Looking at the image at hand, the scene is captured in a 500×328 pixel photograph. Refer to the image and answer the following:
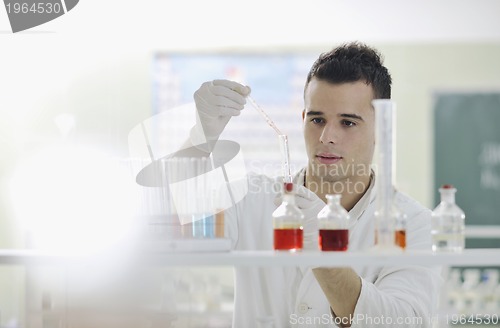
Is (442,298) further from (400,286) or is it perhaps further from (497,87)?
(400,286)

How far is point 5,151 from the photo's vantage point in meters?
4.51

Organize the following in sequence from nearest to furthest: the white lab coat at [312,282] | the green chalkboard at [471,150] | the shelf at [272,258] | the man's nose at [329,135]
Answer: the shelf at [272,258]
the white lab coat at [312,282]
the man's nose at [329,135]
the green chalkboard at [471,150]

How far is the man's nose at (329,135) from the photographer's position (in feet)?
6.60

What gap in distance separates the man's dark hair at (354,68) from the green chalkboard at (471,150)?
3.63 meters

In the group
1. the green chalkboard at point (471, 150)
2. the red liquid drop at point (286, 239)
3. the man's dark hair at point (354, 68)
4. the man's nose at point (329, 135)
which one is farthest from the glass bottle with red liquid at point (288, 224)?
the green chalkboard at point (471, 150)

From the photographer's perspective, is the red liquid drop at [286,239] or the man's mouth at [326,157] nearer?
the red liquid drop at [286,239]

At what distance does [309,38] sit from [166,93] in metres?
1.14

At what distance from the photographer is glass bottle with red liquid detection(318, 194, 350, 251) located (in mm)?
1538

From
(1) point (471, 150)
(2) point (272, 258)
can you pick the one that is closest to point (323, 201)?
(2) point (272, 258)

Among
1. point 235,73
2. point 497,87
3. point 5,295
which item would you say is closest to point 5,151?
point 5,295

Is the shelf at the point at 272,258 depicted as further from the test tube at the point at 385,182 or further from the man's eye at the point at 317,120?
the man's eye at the point at 317,120

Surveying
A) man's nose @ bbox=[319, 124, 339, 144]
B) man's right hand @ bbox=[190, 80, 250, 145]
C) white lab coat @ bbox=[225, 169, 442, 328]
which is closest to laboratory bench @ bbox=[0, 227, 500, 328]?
white lab coat @ bbox=[225, 169, 442, 328]

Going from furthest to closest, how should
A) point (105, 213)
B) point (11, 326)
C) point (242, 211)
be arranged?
point (11, 326) → point (242, 211) → point (105, 213)

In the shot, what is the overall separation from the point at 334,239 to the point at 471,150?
4.36m
